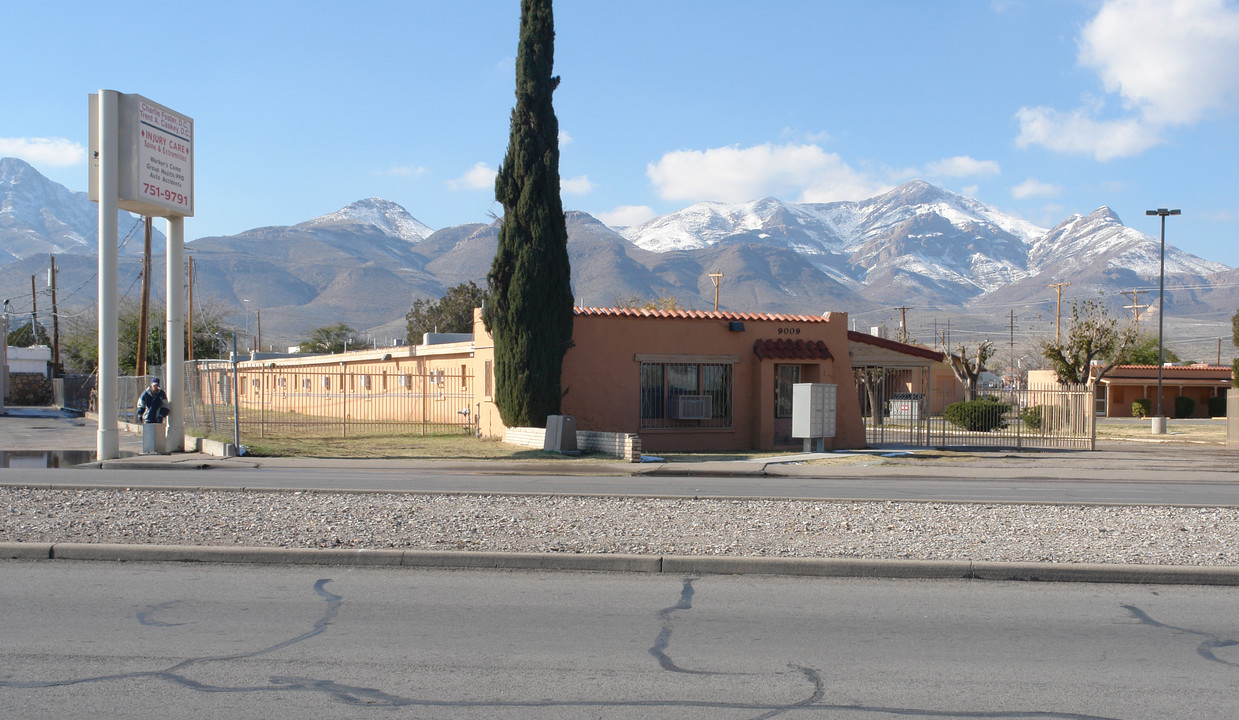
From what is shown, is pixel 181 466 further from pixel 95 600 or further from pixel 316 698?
pixel 316 698

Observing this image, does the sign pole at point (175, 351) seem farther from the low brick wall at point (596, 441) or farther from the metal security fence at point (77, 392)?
the metal security fence at point (77, 392)

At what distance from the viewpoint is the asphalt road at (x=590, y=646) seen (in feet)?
18.1

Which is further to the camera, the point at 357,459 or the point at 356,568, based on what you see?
the point at 357,459

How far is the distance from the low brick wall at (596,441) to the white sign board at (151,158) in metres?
9.10

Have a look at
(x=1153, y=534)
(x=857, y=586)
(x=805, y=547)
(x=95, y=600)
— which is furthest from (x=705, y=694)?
(x=1153, y=534)

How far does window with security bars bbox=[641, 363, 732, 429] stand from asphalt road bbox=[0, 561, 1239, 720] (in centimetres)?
1667

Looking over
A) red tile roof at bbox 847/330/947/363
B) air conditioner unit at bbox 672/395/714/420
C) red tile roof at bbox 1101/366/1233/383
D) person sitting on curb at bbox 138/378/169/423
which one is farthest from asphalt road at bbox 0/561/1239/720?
red tile roof at bbox 1101/366/1233/383

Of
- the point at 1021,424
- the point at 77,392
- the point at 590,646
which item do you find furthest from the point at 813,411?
the point at 77,392

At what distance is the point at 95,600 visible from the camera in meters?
7.67

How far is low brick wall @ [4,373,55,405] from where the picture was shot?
57.2 metres

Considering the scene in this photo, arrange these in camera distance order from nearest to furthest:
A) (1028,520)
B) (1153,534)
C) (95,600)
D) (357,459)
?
1. (95,600)
2. (1153,534)
3. (1028,520)
4. (357,459)

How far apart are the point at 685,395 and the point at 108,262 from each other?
13.5 m

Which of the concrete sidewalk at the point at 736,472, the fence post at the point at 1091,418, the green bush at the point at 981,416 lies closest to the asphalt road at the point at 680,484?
the concrete sidewalk at the point at 736,472

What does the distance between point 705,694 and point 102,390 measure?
18342 millimetres
